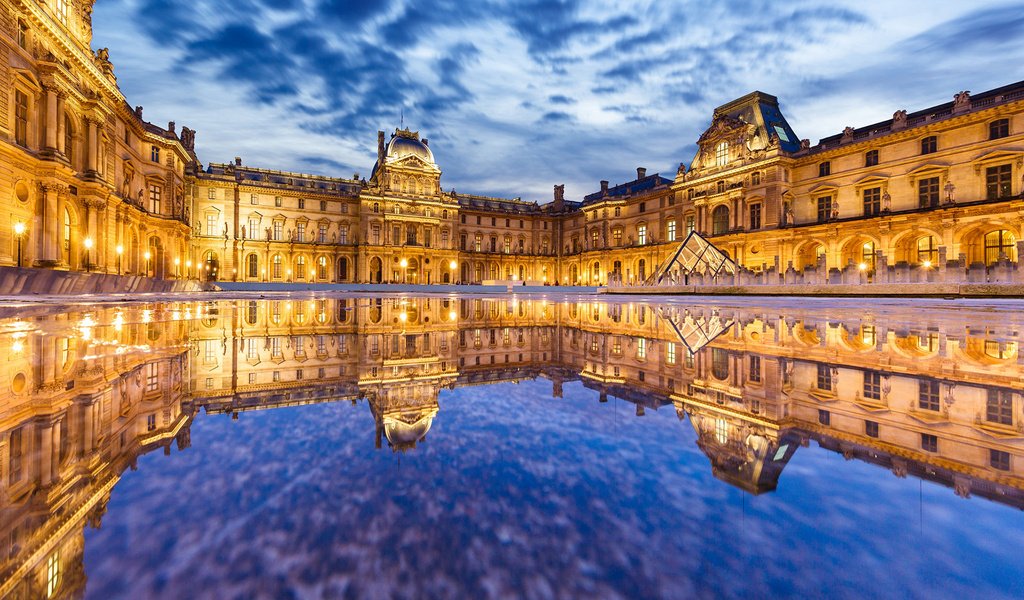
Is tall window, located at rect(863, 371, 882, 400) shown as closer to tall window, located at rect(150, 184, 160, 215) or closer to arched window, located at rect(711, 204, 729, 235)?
arched window, located at rect(711, 204, 729, 235)

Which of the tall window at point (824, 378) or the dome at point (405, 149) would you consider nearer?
the tall window at point (824, 378)

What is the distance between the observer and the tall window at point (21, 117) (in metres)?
17.1

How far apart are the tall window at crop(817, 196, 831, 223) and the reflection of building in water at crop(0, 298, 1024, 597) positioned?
1363 inches

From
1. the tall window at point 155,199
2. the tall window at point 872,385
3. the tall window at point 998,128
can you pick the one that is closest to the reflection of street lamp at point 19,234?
the tall window at point 155,199

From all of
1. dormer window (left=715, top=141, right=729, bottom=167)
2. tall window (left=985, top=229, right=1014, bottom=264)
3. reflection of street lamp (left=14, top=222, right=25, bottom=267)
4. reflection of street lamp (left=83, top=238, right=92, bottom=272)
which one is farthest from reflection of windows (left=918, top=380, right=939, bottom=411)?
dormer window (left=715, top=141, right=729, bottom=167)

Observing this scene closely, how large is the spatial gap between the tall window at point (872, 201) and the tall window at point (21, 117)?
147 ft

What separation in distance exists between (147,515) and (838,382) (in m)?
3.63

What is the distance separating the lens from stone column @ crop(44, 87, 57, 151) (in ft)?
60.6

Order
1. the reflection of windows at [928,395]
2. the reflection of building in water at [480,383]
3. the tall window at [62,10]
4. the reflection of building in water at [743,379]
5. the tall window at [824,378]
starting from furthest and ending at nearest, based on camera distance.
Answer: the tall window at [62,10]
the tall window at [824,378]
the reflection of windows at [928,395]
the reflection of building in water at [743,379]
the reflection of building in water at [480,383]

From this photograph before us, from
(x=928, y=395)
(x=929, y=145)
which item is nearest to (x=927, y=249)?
(x=929, y=145)

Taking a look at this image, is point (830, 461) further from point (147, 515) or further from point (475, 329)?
point (475, 329)

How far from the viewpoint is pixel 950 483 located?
1544 mm

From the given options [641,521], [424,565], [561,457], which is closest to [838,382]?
[561,457]

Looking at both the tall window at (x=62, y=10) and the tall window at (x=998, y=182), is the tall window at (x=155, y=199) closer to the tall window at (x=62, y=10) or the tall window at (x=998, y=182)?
the tall window at (x=62, y=10)
